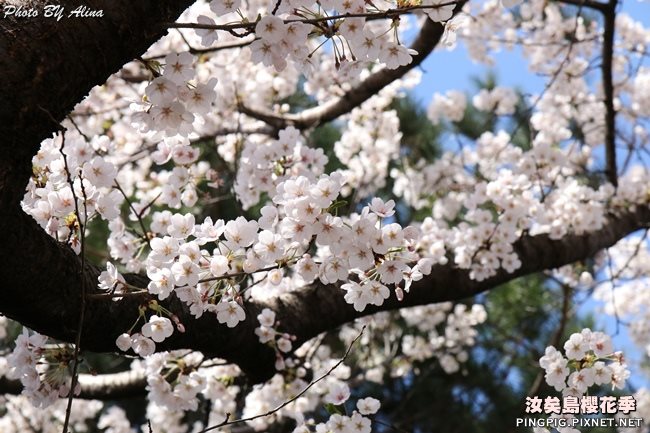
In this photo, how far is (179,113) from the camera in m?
1.35

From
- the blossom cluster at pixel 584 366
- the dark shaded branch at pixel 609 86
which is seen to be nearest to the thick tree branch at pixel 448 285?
the dark shaded branch at pixel 609 86

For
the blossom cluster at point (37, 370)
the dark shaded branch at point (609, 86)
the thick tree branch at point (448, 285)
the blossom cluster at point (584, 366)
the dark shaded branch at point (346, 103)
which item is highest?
the dark shaded branch at point (609, 86)

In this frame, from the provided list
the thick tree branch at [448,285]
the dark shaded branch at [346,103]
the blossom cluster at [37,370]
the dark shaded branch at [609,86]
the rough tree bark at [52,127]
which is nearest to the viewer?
the rough tree bark at [52,127]

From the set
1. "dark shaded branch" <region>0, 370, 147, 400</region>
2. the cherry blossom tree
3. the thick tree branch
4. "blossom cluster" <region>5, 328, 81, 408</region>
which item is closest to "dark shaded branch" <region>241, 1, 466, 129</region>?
the cherry blossom tree

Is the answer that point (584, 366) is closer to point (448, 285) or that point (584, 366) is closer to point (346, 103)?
point (448, 285)

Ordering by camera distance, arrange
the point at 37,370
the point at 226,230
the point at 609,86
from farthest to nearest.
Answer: the point at 609,86 < the point at 37,370 < the point at 226,230

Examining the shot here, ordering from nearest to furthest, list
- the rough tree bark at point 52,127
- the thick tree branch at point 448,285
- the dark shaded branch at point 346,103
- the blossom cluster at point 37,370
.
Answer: the rough tree bark at point 52,127
the blossom cluster at point 37,370
the thick tree branch at point 448,285
the dark shaded branch at point 346,103

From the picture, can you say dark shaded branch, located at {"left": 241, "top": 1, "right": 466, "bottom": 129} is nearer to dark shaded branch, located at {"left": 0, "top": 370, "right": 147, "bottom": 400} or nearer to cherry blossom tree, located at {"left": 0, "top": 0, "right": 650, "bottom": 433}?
cherry blossom tree, located at {"left": 0, "top": 0, "right": 650, "bottom": 433}

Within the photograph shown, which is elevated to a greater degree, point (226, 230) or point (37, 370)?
point (226, 230)

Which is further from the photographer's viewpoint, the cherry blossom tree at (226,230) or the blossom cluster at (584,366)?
the blossom cluster at (584,366)

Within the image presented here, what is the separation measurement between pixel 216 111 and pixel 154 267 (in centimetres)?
253

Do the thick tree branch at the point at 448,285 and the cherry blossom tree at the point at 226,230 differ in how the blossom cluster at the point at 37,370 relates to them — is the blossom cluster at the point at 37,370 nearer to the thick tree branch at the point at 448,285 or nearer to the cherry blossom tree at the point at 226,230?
the cherry blossom tree at the point at 226,230

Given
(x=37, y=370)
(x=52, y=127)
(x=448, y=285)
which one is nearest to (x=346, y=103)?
(x=448, y=285)

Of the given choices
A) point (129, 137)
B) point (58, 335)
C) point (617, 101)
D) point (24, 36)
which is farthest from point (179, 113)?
point (617, 101)
